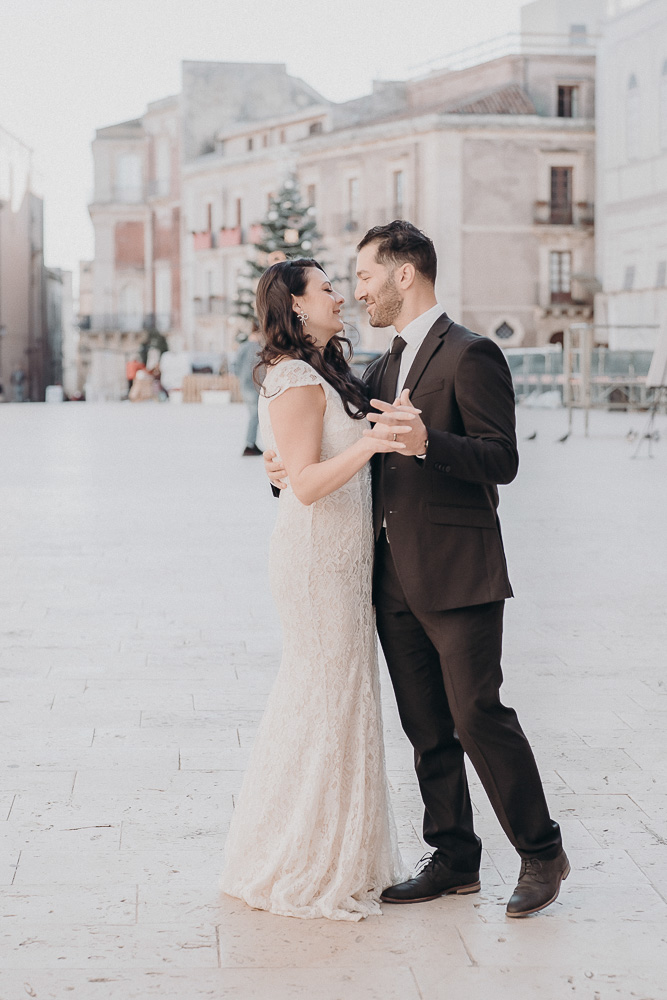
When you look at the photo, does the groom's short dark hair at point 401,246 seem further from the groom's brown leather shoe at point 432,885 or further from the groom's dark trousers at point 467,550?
the groom's brown leather shoe at point 432,885

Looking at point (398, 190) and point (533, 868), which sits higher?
→ point (398, 190)

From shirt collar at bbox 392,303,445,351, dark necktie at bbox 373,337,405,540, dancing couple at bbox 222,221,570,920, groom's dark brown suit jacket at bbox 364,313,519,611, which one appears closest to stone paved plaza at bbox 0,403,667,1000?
dancing couple at bbox 222,221,570,920

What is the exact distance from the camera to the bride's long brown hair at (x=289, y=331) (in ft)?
11.0

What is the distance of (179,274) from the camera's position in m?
60.7

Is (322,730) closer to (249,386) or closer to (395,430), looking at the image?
(395,430)

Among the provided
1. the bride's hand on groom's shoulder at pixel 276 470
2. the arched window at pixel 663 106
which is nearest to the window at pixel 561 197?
the arched window at pixel 663 106

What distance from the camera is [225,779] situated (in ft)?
14.2

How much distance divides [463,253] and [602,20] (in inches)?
330

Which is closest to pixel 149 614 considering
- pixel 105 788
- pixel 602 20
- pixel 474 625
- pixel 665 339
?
pixel 105 788

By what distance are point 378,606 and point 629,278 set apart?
37428 mm

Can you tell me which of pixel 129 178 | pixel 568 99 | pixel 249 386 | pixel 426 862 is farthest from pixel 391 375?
pixel 129 178

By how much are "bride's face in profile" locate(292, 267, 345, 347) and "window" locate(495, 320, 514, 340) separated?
42.4 metres

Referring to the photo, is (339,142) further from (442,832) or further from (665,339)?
(442,832)

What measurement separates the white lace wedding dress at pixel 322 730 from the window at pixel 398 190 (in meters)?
44.1
